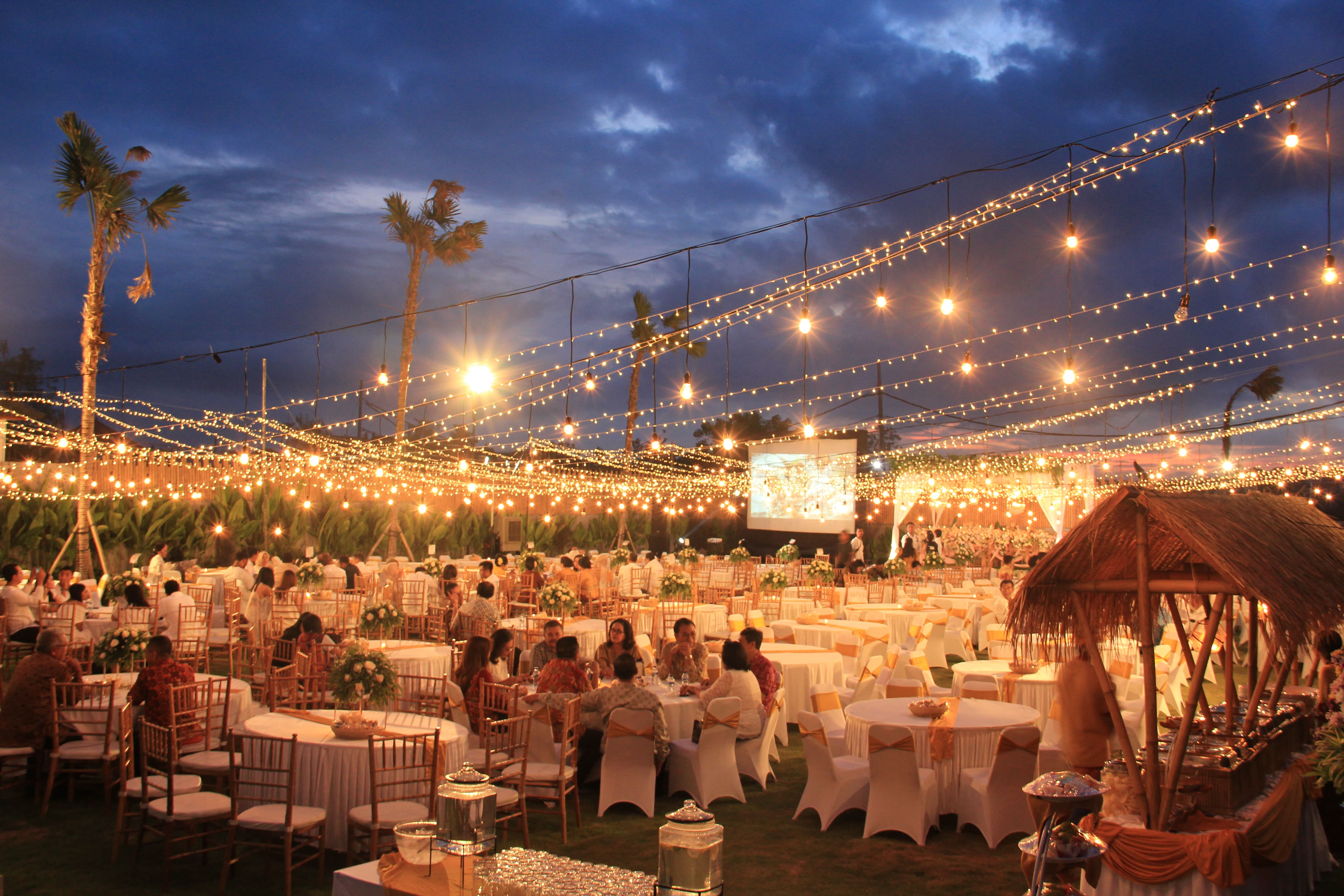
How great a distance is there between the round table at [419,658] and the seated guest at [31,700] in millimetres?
2894

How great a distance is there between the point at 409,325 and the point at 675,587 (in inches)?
450

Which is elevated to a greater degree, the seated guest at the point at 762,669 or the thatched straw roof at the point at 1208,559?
the thatched straw roof at the point at 1208,559

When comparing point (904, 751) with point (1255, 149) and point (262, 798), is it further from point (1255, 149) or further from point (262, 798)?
point (1255, 149)

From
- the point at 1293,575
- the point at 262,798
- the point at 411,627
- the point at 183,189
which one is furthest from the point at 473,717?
the point at 183,189

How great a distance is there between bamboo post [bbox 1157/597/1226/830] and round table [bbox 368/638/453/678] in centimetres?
660

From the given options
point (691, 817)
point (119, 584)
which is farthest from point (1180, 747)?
point (119, 584)

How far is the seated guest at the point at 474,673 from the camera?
7.14 m

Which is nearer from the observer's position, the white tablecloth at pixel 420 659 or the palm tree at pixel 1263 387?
the white tablecloth at pixel 420 659

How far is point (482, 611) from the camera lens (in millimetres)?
10914

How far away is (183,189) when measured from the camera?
16094mm

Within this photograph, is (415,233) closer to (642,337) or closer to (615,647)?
(642,337)

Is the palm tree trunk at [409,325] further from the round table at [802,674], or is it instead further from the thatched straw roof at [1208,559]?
the thatched straw roof at [1208,559]

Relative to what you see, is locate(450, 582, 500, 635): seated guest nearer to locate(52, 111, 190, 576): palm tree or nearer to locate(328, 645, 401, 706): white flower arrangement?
locate(328, 645, 401, 706): white flower arrangement

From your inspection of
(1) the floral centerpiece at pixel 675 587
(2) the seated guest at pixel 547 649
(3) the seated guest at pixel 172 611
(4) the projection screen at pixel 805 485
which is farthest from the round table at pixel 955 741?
(4) the projection screen at pixel 805 485
